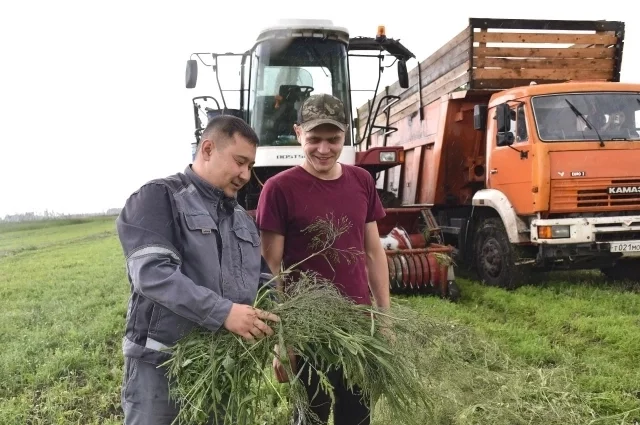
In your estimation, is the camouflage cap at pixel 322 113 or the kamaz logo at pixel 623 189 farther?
the kamaz logo at pixel 623 189

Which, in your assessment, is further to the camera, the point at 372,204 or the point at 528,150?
the point at 528,150

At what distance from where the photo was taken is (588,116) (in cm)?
631

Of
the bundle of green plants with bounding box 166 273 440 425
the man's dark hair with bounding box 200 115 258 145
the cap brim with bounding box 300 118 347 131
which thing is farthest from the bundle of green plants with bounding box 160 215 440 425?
the man's dark hair with bounding box 200 115 258 145

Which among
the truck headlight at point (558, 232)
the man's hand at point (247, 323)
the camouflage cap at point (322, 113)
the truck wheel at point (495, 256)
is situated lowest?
the truck wheel at point (495, 256)

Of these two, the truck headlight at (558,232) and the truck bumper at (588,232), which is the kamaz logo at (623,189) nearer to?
the truck bumper at (588,232)

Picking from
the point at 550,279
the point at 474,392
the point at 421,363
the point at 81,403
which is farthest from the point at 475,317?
the point at 81,403

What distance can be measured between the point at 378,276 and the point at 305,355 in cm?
78

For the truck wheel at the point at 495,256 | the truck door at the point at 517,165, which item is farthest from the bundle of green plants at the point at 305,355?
the truck wheel at the point at 495,256

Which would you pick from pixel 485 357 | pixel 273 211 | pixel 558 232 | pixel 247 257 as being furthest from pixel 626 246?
pixel 247 257

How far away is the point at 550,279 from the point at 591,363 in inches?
138

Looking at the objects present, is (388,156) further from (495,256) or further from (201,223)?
(201,223)

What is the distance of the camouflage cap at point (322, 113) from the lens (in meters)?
2.23

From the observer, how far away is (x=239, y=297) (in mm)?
1874

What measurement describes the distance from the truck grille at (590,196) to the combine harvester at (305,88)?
1.35 m
